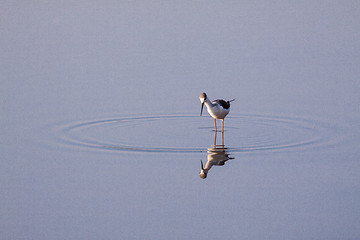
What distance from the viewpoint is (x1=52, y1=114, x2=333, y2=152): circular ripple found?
1254cm

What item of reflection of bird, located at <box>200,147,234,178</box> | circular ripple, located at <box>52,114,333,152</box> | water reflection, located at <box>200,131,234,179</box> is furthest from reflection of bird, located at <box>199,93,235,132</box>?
reflection of bird, located at <box>200,147,234,178</box>

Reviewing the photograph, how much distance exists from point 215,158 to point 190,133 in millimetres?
1912

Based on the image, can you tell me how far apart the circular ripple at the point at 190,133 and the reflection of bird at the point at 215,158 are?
0.20 metres

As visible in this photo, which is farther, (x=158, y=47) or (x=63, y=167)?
(x=158, y=47)

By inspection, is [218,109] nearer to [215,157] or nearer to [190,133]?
[190,133]

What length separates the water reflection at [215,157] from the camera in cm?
1117

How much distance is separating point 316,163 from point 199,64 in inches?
304

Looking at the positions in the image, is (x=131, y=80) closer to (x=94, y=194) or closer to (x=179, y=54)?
(x=179, y=54)

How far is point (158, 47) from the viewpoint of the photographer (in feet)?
66.2

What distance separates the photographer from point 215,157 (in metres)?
11.9

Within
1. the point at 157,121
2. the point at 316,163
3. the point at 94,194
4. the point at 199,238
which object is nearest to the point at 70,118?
the point at 157,121

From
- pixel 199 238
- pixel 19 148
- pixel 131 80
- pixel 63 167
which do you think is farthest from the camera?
pixel 131 80

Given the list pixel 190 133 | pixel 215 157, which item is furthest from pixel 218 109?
pixel 215 157

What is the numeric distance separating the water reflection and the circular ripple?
16 cm
